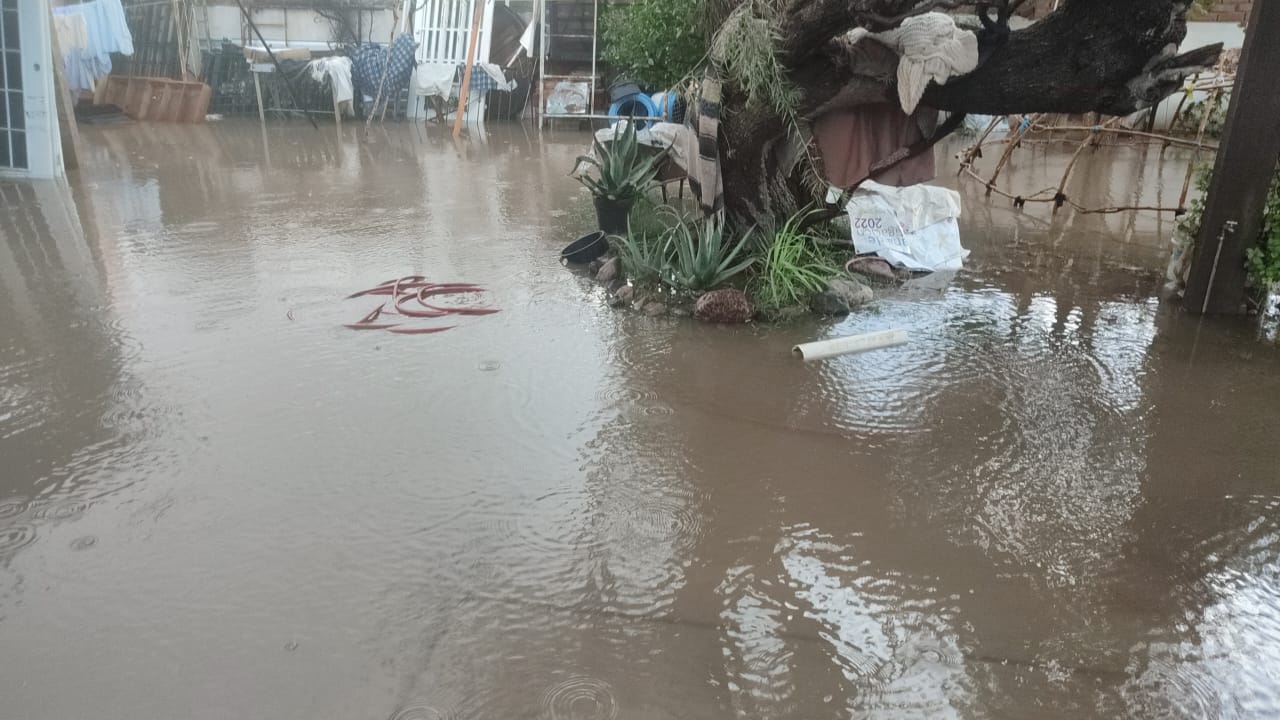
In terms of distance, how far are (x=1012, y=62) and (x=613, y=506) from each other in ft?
11.6

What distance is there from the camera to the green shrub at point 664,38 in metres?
6.45

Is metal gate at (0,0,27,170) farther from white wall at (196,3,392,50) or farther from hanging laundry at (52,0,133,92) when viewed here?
white wall at (196,3,392,50)

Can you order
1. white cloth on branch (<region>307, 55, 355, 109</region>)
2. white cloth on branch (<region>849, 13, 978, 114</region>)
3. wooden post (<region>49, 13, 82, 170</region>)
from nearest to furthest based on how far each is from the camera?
1. white cloth on branch (<region>849, 13, 978, 114</region>)
2. wooden post (<region>49, 13, 82, 170</region>)
3. white cloth on branch (<region>307, 55, 355, 109</region>)

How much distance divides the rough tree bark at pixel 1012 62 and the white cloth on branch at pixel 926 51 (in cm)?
16

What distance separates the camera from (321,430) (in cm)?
363

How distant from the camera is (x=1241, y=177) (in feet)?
16.4

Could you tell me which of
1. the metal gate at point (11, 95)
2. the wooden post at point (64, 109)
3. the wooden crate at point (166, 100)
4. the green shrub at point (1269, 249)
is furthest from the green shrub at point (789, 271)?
the wooden crate at point (166, 100)

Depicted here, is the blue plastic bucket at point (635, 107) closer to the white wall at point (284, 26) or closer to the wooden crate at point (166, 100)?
the white wall at point (284, 26)

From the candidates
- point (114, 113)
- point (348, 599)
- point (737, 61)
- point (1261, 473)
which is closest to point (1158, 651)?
point (1261, 473)

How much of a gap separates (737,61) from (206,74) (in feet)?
45.4

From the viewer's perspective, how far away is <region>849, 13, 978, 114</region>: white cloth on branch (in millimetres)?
4633

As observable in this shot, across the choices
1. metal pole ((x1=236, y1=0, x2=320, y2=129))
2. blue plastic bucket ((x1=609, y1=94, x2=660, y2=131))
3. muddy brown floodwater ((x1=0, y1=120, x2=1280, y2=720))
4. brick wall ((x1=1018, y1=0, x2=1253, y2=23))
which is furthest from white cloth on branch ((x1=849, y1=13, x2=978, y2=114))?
metal pole ((x1=236, y1=0, x2=320, y2=129))

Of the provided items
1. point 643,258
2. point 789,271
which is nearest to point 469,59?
point 643,258

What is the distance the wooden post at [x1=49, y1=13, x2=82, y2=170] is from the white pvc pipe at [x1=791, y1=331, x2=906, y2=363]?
865cm
